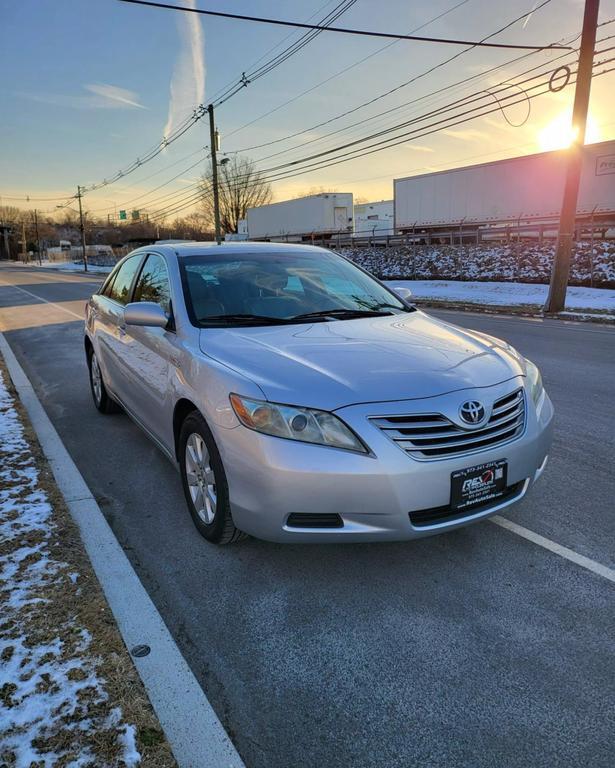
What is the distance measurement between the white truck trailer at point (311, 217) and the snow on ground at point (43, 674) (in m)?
40.7

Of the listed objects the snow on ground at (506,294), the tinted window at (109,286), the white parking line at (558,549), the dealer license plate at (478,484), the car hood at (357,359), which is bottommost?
the white parking line at (558,549)

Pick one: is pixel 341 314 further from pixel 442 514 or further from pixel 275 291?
pixel 442 514

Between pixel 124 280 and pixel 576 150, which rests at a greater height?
pixel 576 150

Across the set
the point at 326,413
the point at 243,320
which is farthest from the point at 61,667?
the point at 243,320

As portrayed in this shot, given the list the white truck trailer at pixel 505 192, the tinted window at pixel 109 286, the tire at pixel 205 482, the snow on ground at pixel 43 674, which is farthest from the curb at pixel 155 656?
the white truck trailer at pixel 505 192

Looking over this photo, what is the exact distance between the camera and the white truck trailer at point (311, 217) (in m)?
41.4

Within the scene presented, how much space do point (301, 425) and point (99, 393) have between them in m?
3.90

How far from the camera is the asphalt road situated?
1860 millimetres

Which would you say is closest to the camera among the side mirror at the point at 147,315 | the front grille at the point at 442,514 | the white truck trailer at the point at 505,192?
the front grille at the point at 442,514

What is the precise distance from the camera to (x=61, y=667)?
2066 millimetres

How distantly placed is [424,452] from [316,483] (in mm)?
496

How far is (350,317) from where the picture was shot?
3.73 metres

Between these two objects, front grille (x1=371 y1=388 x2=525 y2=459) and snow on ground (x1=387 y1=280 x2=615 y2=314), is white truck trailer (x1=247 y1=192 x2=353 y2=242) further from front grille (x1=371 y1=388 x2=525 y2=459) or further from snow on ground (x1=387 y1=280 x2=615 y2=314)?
front grille (x1=371 y1=388 x2=525 y2=459)

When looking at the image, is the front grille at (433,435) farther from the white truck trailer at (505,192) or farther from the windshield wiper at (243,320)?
the white truck trailer at (505,192)
